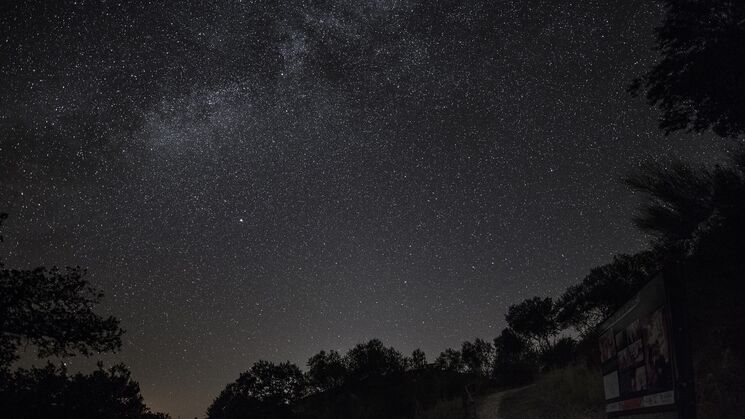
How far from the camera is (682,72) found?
14.9 metres

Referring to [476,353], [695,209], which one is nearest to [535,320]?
[476,353]

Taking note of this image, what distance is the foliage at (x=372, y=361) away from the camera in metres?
53.2

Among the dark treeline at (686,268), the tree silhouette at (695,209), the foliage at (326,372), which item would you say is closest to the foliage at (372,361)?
the foliage at (326,372)

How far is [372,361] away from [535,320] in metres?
18.3

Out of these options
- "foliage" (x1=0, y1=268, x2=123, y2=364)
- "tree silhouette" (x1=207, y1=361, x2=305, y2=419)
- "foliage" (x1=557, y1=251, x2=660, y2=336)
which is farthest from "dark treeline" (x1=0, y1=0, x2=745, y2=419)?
"tree silhouette" (x1=207, y1=361, x2=305, y2=419)

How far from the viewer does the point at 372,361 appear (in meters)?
54.6

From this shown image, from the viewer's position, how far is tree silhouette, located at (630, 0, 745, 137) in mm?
13305

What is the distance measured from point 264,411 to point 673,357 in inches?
1067

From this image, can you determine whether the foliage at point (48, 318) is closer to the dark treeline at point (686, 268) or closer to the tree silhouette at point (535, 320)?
the dark treeline at point (686, 268)

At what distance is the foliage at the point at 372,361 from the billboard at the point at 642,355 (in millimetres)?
45787

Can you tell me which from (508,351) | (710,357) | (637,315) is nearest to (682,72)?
(710,357)

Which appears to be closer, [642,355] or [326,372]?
[642,355]

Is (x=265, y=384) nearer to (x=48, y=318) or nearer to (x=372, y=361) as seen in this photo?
(x=372, y=361)

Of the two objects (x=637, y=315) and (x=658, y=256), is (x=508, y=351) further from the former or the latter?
(x=637, y=315)
